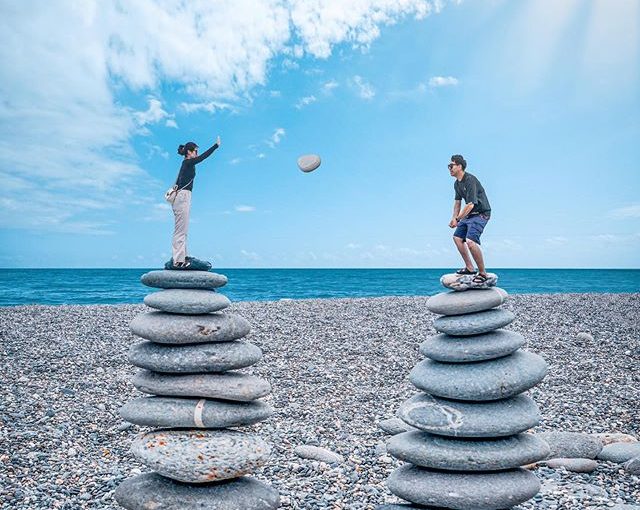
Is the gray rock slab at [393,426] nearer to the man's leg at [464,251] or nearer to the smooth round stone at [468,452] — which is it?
the smooth round stone at [468,452]

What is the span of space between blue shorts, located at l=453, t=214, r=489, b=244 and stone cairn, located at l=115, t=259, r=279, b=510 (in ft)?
9.61

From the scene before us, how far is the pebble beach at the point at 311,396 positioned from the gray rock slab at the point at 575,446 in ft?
0.83

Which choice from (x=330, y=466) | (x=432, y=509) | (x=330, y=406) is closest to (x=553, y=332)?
(x=330, y=406)

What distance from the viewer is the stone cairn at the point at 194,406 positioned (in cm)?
596

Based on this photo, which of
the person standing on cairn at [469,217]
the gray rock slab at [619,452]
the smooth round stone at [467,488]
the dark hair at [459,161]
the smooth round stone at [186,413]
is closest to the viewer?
the smooth round stone at [467,488]

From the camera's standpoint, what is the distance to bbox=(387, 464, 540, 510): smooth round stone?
573 centimetres

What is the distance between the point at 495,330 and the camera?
21.1 feet

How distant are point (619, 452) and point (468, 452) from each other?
4.30m

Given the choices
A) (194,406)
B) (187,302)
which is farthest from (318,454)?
(187,302)

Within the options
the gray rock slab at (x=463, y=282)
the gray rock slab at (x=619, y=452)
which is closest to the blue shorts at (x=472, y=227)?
the gray rock slab at (x=463, y=282)

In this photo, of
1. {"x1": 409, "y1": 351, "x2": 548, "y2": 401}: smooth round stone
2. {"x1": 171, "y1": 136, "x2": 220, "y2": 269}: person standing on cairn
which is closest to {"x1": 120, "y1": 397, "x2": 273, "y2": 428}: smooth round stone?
{"x1": 171, "y1": 136, "x2": 220, "y2": 269}: person standing on cairn

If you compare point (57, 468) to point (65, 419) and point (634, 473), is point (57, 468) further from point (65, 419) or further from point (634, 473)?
point (634, 473)

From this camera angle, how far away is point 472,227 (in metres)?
6.77

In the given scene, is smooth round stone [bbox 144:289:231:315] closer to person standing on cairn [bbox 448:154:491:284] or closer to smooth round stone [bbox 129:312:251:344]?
smooth round stone [bbox 129:312:251:344]
